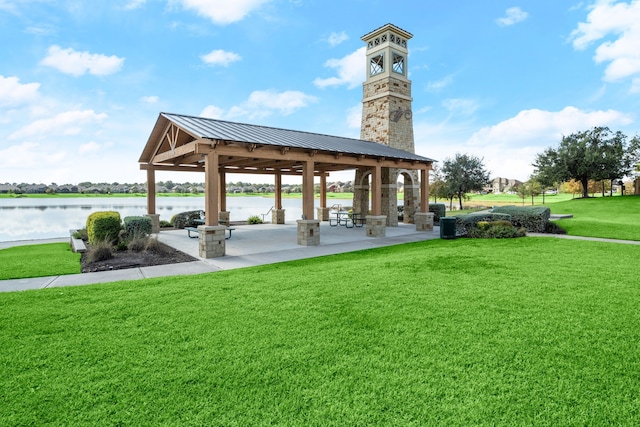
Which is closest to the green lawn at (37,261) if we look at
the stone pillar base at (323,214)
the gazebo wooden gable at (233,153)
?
the gazebo wooden gable at (233,153)

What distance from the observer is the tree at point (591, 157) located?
31078 millimetres

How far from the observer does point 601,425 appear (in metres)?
2.52

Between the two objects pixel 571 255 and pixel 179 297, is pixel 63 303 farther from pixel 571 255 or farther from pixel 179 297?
pixel 571 255

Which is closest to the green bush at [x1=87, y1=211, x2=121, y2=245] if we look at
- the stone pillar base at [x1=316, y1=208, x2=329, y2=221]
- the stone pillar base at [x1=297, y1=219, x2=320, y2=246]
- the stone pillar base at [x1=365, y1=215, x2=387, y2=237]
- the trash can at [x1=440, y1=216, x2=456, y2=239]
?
the stone pillar base at [x1=297, y1=219, x2=320, y2=246]

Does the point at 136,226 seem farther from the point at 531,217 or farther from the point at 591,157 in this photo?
the point at 591,157

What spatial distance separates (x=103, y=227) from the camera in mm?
10852

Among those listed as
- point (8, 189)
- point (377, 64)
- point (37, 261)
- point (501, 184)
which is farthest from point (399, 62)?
point (501, 184)

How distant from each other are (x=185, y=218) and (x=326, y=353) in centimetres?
1629

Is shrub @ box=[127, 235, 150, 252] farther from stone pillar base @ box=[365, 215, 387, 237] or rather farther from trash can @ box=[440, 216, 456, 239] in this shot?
trash can @ box=[440, 216, 456, 239]

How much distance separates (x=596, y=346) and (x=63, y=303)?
287 inches

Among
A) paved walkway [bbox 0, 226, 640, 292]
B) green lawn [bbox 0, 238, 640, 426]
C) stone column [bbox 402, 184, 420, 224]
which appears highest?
stone column [bbox 402, 184, 420, 224]

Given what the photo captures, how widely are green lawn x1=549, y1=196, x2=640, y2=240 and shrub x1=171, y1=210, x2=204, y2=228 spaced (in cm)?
1768

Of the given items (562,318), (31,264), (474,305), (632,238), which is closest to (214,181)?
(31,264)

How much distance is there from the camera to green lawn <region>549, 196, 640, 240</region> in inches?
515
